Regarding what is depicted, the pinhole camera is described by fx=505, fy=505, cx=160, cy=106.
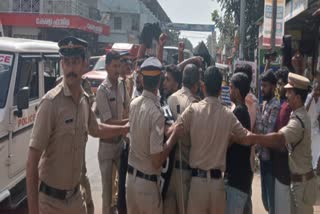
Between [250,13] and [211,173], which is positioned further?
[250,13]

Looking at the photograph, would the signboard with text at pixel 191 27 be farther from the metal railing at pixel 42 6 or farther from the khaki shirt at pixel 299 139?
the khaki shirt at pixel 299 139

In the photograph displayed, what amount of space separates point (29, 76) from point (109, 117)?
153 centimetres

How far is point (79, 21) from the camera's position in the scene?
3188 cm

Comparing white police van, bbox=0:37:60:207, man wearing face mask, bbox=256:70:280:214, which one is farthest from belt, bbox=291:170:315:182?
white police van, bbox=0:37:60:207

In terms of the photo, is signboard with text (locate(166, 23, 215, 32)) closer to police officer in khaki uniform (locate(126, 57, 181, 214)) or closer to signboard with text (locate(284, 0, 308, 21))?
signboard with text (locate(284, 0, 308, 21))

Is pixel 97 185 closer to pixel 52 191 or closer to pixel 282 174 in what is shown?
pixel 282 174

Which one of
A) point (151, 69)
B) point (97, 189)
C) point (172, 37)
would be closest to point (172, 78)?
point (151, 69)

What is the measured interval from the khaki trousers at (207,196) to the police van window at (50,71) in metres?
3.73

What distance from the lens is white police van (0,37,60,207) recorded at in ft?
18.4

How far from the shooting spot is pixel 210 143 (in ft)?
13.1

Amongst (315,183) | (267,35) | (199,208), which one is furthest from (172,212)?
(267,35)

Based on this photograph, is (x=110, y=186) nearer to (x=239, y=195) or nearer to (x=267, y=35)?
(x=239, y=195)

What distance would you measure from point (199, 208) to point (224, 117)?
761 millimetres

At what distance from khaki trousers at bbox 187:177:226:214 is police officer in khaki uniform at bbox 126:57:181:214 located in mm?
288
